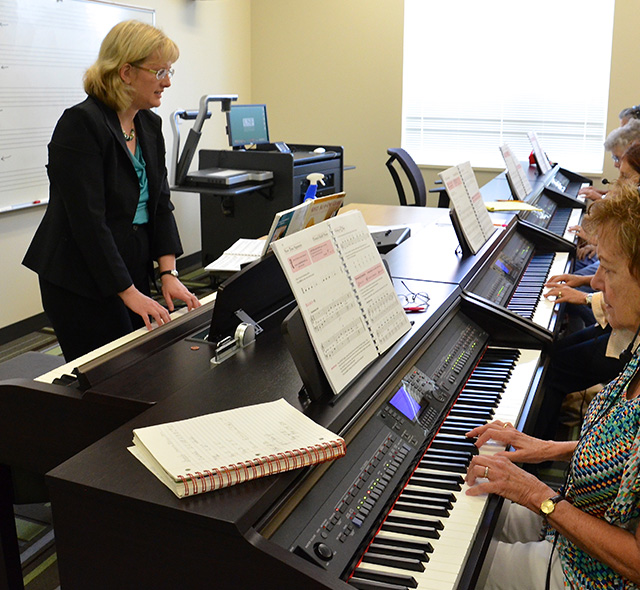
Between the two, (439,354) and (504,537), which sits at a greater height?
(439,354)

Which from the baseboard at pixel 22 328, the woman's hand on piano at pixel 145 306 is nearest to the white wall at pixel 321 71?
the baseboard at pixel 22 328

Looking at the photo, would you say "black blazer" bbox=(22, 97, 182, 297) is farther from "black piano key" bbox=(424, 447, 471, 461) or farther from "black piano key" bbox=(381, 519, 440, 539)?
"black piano key" bbox=(381, 519, 440, 539)

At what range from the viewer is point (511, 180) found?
157 inches

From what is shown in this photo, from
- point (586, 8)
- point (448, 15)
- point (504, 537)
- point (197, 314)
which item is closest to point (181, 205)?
point (448, 15)

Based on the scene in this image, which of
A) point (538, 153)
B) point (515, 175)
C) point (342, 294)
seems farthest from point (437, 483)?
point (538, 153)

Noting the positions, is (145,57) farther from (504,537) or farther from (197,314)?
(504,537)

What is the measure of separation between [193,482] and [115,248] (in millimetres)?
1173

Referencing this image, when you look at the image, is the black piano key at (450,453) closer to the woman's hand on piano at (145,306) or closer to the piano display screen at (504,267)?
the woman's hand on piano at (145,306)

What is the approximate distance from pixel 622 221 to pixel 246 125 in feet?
13.5

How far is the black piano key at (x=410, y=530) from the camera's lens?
130cm

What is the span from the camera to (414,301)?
2.02 m

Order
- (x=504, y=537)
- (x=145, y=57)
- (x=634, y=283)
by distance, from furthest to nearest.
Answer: (x=145, y=57)
(x=504, y=537)
(x=634, y=283)

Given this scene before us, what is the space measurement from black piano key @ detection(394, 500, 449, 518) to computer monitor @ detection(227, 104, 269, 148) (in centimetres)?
408

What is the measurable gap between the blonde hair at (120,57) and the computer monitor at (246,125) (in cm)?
301
